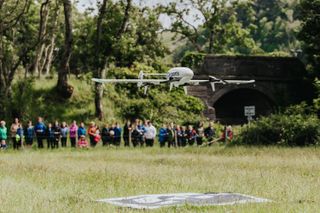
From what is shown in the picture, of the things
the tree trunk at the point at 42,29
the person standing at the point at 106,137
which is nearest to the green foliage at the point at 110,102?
the tree trunk at the point at 42,29

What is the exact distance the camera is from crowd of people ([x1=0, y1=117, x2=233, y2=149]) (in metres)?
36.3

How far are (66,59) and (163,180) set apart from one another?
88.5 feet

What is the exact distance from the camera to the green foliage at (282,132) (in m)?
33.2

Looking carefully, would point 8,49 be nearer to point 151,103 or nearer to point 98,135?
point 151,103

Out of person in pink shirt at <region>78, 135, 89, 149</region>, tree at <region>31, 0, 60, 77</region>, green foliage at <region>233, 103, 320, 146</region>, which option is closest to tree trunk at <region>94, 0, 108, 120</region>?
tree at <region>31, 0, 60, 77</region>

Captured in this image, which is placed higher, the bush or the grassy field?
the bush

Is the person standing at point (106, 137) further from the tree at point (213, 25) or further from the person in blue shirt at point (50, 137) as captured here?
the tree at point (213, 25)

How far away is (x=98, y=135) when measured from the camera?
1491 inches

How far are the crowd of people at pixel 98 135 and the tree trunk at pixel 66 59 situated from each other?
6.17 metres

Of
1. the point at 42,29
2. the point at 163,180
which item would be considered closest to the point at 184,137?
the point at 42,29

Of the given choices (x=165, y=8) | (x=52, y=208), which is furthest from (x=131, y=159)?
(x=165, y=8)

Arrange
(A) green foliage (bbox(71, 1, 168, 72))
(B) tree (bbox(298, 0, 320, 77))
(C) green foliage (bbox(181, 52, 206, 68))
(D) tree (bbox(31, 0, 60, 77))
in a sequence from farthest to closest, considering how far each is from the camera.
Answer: (B) tree (bbox(298, 0, 320, 77)) < (C) green foliage (bbox(181, 52, 206, 68)) < (D) tree (bbox(31, 0, 60, 77)) < (A) green foliage (bbox(71, 1, 168, 72))

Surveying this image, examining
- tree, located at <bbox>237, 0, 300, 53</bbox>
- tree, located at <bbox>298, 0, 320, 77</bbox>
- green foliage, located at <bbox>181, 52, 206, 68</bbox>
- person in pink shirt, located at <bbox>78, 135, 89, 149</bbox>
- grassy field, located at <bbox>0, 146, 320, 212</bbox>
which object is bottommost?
grassy field, located at <bbox>0, 146, 320, 212</bbox>

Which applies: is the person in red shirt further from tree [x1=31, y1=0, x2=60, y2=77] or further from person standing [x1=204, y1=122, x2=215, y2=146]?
tree [x1=31, y1=0, x2=60, y2=77]
